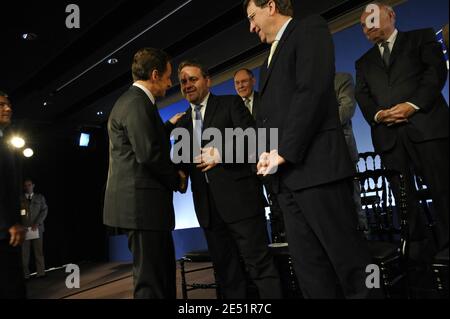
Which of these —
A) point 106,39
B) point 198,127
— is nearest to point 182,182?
point 198,127

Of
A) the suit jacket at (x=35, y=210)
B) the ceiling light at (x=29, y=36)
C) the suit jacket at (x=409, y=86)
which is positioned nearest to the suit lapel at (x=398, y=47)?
the suit jacket at (x=409, y=86)

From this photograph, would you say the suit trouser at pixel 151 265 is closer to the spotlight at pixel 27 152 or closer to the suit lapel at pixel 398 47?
the suit lapel at pixel 398 47

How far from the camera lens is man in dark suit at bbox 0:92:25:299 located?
6.56 feet

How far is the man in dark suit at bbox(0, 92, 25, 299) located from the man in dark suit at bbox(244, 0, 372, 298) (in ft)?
4.86

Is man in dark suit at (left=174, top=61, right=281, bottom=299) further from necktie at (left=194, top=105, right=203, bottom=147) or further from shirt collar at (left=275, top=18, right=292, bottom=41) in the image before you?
shirt collar at (left=275, top=18, right=292, bottom=41)

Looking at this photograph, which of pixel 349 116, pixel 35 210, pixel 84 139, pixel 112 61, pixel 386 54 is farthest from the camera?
pixel 84 139

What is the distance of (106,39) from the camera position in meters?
4.74

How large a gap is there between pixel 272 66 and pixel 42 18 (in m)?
3.59

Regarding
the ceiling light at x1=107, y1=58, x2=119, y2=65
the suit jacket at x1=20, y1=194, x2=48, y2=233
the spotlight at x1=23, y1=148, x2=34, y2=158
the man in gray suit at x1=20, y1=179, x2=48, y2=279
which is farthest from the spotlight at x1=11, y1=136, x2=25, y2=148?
the ceiling light at x1=107, y1=58, x2=119, y2=65

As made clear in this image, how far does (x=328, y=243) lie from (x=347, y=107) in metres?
1.74

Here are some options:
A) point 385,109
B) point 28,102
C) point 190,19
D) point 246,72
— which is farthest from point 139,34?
point 385,109

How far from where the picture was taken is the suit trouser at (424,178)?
1.45 metres

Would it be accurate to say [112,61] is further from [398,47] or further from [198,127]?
[398,47]

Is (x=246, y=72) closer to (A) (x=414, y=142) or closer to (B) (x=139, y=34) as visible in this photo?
(A) (x=414, y=142)
